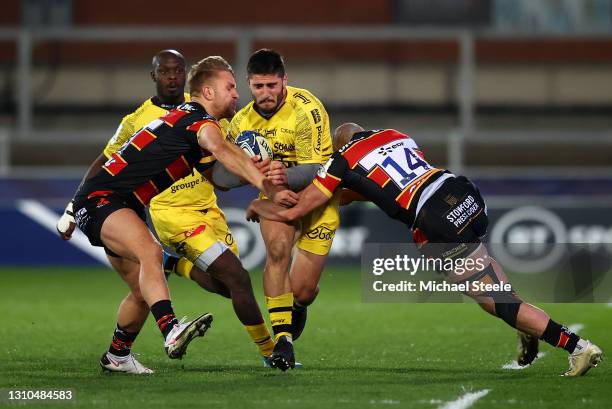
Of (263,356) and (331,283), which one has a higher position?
(263,356)

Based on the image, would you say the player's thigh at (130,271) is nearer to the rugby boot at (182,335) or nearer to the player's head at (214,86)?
the rugby boot at (182,335)

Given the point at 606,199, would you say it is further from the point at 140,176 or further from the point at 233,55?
the point at 140,176

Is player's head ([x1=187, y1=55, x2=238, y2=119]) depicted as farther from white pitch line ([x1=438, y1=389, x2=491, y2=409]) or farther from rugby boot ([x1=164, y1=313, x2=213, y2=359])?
white pitch line ([x1=438, y1=389, x2=491, y2=409])

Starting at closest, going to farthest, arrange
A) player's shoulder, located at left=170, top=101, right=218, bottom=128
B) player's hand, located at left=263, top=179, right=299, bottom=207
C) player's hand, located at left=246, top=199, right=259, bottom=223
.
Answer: player's shoulder, located at left=170, top=101, right=218, bottom=128 < player's hand, located at left=263, top=179, right=299, bottom=207 < player's hand, located at left=246, top=199, right=259, bottom=223

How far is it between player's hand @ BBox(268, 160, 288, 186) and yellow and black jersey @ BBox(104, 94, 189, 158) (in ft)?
3.60

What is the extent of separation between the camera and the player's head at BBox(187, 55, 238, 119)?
26.1ft

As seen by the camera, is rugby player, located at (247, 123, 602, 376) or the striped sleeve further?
the striped sleeve

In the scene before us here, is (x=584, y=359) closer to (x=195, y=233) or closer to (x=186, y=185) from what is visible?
(x=195, y=233)

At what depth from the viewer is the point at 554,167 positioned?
58.1 ft

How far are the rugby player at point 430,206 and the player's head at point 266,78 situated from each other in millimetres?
606

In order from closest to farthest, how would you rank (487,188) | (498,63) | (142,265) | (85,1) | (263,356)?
(142,265) → (263,356) → (487,188) → (498,63) → (85,1)

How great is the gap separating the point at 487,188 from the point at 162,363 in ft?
26.8

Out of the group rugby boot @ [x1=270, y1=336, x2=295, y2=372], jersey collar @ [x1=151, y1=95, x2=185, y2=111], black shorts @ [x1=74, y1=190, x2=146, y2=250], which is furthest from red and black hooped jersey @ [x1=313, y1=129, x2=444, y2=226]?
jersey collar @ [x1=151, y1=95, x2=185, y2=111]

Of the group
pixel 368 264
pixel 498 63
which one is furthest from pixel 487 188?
pixel 368 264
